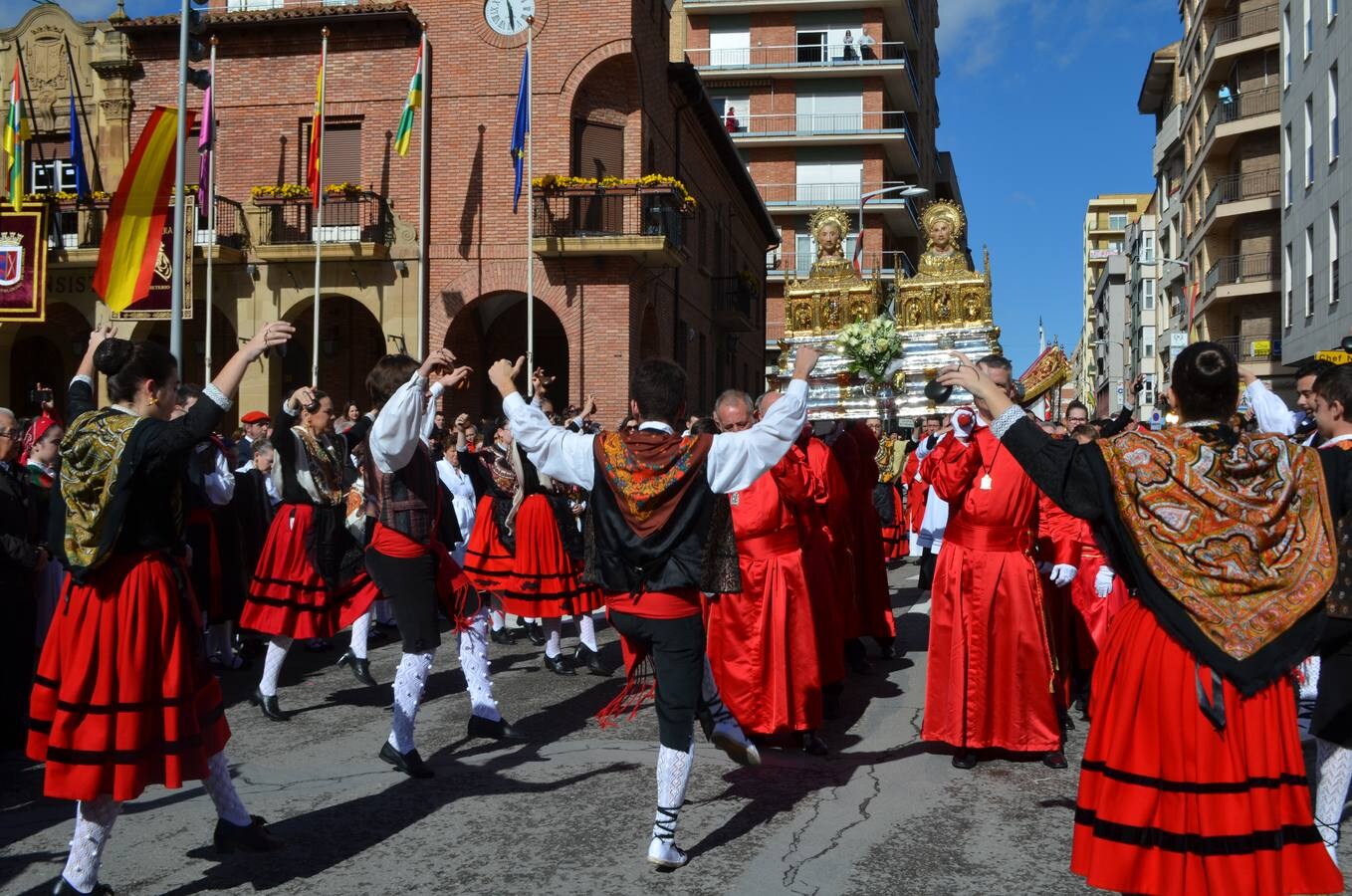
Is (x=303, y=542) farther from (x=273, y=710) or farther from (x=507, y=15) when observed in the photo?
(x=507, y=15)

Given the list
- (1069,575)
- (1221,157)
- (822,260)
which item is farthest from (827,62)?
(1069,575)

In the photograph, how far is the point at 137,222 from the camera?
641 inches

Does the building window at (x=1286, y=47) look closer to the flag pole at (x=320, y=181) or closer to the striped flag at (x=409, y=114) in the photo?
the striped flag at (x=409, y=114)

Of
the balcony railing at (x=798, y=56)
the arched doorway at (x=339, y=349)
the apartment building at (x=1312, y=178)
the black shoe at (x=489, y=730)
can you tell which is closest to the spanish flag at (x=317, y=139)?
the arched doorway at (x=339, y=349)

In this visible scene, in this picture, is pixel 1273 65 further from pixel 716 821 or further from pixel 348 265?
pixel 716 821

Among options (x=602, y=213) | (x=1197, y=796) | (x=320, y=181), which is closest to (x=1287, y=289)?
(x=602, y=213)

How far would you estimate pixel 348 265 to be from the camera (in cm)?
2169

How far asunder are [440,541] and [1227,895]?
4548 mm

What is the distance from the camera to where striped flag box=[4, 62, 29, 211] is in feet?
68.8

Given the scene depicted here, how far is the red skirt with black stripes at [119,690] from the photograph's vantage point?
174 inches

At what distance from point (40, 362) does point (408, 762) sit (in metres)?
22.7

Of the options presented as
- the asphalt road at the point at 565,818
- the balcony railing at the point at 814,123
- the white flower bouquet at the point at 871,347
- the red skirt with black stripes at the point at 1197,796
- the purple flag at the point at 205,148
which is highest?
the balcony railing at the point at 814,123

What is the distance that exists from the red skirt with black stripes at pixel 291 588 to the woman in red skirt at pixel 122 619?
3.57 metres

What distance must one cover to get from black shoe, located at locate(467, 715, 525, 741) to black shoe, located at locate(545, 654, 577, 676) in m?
2.16
